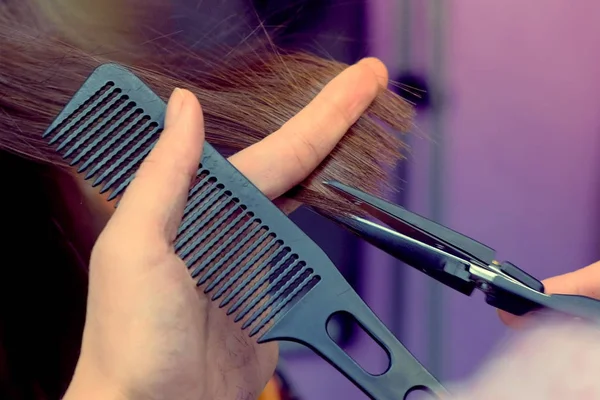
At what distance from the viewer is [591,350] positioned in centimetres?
63

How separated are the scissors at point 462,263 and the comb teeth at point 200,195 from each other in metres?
0.11

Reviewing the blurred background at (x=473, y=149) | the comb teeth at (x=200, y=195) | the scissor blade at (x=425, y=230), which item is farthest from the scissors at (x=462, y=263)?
the blurred background at (x=473, y=149)

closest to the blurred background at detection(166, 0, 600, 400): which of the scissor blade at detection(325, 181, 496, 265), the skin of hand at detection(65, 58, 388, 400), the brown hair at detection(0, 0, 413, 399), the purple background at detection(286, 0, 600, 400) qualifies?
the purple background at detection(286, 0, 600, 400)

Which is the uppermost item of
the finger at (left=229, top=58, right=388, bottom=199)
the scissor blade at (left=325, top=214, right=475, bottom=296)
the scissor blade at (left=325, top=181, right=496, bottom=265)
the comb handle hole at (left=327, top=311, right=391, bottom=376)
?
the finger at (left=229, top=58, right=388, bottom=199)

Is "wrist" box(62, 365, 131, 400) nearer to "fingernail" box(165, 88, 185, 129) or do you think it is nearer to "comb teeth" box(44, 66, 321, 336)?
"comb teeth" box(44, 66, 321, 336)

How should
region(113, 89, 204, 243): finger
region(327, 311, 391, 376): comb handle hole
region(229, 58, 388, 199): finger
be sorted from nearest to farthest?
region(113, 89, 204, 243): finger
region(229, 58, 388, 199): finger
region(327, 311, 391, 376): comb handle hole

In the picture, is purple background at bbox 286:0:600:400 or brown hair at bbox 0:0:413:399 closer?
brown hair at bbox 0:0:413:399

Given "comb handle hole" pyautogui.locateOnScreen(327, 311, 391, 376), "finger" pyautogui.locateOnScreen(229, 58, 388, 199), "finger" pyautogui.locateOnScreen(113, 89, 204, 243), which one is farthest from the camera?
"comb handle hole" pyautogui.locateOnScreen(327, 311, 391, 376)

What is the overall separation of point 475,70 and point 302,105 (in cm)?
37

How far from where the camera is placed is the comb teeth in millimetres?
563

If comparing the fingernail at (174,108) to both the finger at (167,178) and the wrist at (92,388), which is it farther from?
the wrist at (92,388)

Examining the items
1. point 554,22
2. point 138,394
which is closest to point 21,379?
point 138,394

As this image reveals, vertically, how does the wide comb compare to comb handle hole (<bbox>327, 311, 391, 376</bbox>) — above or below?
above

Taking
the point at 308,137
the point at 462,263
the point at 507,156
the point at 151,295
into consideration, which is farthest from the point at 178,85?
the point at 507,156
